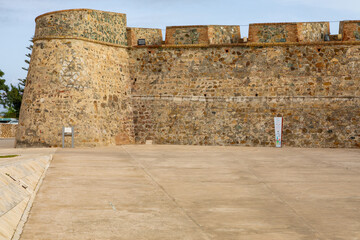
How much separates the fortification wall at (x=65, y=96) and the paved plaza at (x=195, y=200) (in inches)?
175

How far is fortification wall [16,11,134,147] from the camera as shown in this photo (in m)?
17.9

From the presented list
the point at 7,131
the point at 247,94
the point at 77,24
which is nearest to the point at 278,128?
the point at 247,94

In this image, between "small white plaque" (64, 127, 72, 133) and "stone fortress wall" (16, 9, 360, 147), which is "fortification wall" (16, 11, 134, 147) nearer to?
"stone fortress wall" (16, 9, 360, 147)

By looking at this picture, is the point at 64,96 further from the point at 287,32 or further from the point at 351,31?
the point at 351,31

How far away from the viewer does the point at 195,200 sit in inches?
326

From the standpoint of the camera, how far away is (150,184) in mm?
9750

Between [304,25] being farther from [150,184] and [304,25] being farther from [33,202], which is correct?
[33,202]

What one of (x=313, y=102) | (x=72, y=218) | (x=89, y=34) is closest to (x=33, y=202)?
(x=72, y=218)

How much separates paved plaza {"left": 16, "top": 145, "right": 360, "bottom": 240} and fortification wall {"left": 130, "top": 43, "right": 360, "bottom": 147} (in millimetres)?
5581

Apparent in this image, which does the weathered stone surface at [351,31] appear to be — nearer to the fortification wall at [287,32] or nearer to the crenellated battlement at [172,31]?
the crenellated battlement at [172,31]

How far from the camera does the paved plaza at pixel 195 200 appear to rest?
6.25 meters

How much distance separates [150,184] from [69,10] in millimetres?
10810

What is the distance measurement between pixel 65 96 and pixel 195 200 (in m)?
10.9

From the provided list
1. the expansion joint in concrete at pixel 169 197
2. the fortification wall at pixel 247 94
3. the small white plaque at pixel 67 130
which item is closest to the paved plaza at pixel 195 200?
the expansion joint in concrete at pixel 169 197
